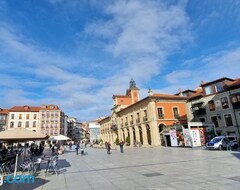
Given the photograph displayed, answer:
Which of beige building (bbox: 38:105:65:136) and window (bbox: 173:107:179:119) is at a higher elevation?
beige building (bbox: 38:105:65:136)

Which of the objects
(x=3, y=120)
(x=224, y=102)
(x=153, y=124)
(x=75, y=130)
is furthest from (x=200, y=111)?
(x=75, y=130)

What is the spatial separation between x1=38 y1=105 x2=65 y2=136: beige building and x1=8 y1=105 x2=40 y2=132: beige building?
1.97 metres

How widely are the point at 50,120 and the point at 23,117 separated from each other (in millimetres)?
9353

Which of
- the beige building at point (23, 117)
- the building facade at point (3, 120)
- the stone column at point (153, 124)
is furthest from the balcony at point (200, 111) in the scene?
the building facade at point (3, 120)

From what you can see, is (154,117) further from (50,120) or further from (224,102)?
(50,120)

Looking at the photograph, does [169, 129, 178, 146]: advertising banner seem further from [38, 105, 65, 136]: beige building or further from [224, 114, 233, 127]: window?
[38, 105, 65, 136]: beige building

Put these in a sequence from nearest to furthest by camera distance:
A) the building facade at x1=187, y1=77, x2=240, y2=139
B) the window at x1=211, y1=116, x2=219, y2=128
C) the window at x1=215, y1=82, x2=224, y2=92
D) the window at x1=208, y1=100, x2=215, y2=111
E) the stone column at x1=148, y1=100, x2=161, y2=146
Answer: the building facade at x1=187, y1=77, x2=240, y2=139, the window at x1=215, y1=82, x2=224, y2=92, the window at x1=211, y1=116, x2=219, y2=128, the window at x1=208, y1=100, x2=215, y2=111, the stone column at x1=148, y1=100, x2=161, y2=146

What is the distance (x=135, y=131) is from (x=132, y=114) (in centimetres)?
405

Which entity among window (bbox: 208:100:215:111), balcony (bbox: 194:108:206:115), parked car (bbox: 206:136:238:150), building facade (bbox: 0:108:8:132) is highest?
building facade (bbox: 0:108:8:132)

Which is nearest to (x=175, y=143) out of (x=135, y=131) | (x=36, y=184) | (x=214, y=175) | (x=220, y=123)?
(x=220, y=123)

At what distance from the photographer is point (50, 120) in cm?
7431

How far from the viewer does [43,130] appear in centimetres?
7325

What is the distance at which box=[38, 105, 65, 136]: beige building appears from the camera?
2879 inches

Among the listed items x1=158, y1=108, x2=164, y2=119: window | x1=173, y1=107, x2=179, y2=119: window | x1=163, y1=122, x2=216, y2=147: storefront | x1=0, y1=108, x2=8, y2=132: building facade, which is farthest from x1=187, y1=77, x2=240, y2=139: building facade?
x1=0, y1=108, x2=8, y2=132: building facade
